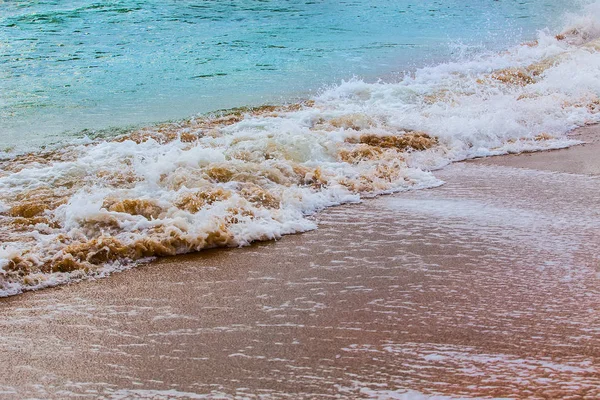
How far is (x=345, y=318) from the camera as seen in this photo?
4.33m

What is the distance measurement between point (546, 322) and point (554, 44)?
53.9ft

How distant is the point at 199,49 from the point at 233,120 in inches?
330

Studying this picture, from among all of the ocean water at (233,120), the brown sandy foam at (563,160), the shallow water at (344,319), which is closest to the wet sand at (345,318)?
the shallow water at (344,319)

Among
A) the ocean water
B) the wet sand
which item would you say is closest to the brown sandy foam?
the ocean water

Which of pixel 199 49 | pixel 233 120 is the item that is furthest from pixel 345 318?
pixel 199 49

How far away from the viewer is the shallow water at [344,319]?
11.8ft

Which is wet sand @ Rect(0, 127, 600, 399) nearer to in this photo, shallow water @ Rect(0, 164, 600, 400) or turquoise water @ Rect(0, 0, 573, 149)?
shallow water @ Rect(0, 164, 600, 400)

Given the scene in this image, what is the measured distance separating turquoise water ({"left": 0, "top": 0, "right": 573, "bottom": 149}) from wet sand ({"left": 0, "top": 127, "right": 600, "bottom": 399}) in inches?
226

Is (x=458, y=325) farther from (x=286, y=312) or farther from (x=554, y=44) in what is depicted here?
(x=554, y=44)

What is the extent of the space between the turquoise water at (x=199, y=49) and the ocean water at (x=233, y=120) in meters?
0.08

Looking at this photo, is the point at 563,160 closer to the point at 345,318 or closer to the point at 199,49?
the point at 345,318

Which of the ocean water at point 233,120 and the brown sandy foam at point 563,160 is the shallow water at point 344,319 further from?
the brown sandy foam at point 563,160

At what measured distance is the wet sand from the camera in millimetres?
3598

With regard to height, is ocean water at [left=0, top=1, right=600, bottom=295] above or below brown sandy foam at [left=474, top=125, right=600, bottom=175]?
above
